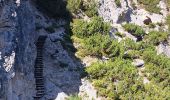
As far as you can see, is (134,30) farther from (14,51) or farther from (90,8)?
(14,51)

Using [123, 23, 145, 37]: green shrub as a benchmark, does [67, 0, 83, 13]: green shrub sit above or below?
above

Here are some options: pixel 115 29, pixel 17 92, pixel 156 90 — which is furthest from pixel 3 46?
pixel 115 29

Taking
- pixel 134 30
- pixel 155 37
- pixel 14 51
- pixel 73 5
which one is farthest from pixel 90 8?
pixel 14 51

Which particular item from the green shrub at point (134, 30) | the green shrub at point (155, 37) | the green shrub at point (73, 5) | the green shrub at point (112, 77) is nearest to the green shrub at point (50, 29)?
the green shrub at point (73, 5)

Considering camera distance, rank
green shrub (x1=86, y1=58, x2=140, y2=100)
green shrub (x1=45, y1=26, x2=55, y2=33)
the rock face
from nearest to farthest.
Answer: the rock face → green shrub (x1=86, y1=58, x2=140, y2=100) → green shrub (x1=45, y1=26, x2=55, y2=33)

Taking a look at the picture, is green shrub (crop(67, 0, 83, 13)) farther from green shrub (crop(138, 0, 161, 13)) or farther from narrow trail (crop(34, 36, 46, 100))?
green shrub (crop(138, 0, 161, 13))

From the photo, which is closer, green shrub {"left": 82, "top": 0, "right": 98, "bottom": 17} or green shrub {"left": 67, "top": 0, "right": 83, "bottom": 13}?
green shrub {"left": 67, "top": 0, "right": 83, "bottom": 13}

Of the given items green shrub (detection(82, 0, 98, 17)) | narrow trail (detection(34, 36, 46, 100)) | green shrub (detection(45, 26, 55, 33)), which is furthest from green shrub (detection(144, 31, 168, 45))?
narrow trail (detection(34, 36, 46, 100))
